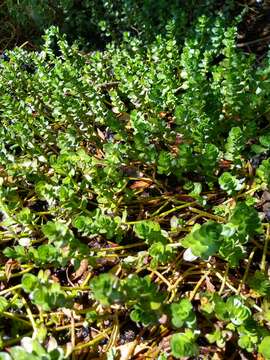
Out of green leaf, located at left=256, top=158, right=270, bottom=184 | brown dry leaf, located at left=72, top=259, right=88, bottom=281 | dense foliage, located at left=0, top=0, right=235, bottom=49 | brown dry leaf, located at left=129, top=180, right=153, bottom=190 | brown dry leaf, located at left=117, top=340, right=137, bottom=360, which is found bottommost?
brown dry leaf, located at left=117, top=340, right=137, bottom=360

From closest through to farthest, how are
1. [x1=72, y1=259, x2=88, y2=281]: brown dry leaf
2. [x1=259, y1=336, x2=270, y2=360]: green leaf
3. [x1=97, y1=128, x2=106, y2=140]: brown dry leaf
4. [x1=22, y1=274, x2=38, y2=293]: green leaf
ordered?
[x1=259, y1=336, x2=270, y2=360]: green leaf
[x1=22, y1=274, x2=38, y2=293]: green leaf
[x1=72, y1=259, x2=88, y2=281]: brown dry leaf
[x1=97, y1=128, x2=106, y2=140]: brown dry leaf

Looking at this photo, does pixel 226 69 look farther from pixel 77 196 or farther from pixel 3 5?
pixel 3 5

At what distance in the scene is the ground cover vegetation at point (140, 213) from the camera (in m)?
1.43

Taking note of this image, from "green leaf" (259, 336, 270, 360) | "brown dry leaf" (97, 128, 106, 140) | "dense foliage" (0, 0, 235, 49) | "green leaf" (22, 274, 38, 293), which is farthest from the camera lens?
"dense foliage" (0, 0, 235, 49)

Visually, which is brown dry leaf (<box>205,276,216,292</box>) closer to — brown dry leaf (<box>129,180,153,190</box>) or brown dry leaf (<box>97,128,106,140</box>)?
brown dry leaf (<box>129,180,153,190</box>)

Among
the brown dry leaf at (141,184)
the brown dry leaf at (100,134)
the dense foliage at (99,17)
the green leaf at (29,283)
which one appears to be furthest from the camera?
the dense foliage at (99,17)

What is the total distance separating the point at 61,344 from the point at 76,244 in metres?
0.34

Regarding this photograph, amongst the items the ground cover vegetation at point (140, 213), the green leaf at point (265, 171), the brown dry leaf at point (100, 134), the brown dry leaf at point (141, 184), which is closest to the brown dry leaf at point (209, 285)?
the ground cover vegetation at point (140, 213)

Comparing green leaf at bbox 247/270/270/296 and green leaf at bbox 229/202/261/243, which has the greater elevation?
green leaf at bbox 229/202/261/243

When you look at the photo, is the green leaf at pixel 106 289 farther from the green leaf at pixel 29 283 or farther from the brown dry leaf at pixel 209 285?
the brown dry leaf at pixel 209 285

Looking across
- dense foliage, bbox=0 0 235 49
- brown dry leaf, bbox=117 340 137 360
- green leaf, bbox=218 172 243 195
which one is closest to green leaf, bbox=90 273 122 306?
brown dry leaf, bbox=117 340 137 360

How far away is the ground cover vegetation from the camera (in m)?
1.43

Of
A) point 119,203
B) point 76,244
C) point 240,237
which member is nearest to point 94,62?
point 119,203

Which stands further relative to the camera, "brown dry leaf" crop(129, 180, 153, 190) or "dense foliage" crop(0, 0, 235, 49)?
"dense foliage" crop(0, 0, 235, 49)
